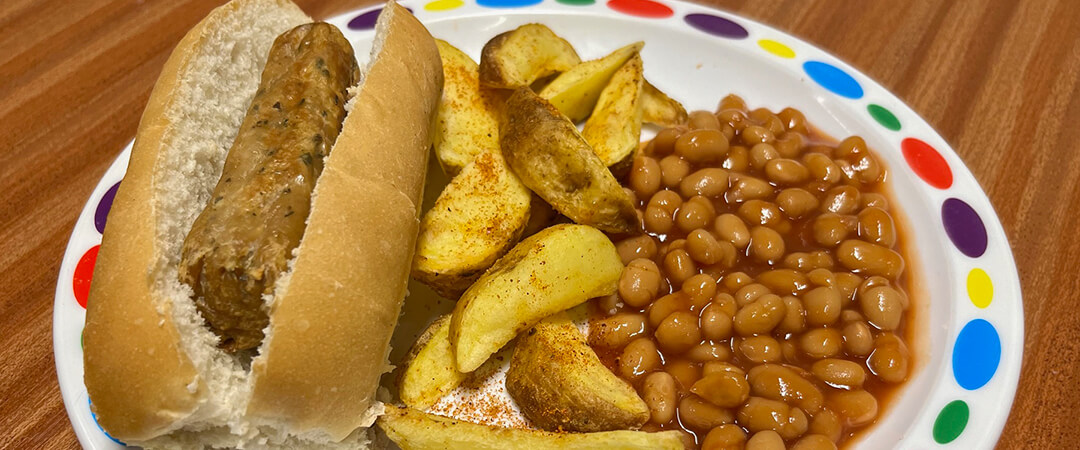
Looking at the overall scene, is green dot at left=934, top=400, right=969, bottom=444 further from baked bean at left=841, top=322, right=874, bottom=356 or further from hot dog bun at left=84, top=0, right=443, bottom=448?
hot dog bun at left=84, top=0, right=443, bottom=448

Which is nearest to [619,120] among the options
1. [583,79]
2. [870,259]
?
[583,79]

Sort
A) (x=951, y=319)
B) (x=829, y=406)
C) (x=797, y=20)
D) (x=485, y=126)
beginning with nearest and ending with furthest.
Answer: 1. (x=829, y=406)
2. (x=951, y=319)
3. (x=485, y=126)
4. (x=797, y=20)

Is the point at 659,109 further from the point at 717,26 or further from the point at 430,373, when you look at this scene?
the point at 430,373

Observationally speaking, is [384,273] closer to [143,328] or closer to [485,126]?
[143,328]

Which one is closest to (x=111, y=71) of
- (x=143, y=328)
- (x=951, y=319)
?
(x=143, y=328)

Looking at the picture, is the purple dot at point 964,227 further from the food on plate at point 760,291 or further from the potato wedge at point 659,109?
the potato wedge at point 659,109

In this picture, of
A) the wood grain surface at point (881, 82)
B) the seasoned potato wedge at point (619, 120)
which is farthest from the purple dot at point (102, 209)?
the seasoned potato wedge at point (619, 120)
